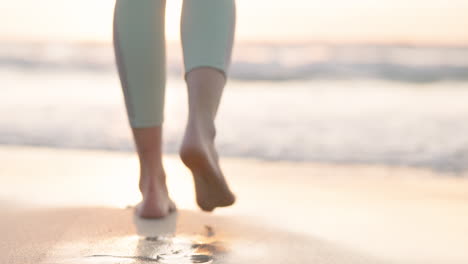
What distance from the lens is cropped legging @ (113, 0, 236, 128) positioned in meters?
1.33

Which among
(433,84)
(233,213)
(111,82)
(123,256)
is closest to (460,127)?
(233,213)

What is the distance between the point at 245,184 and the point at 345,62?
458 centimetres

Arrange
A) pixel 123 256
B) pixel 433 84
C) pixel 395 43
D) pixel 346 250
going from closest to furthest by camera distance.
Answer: pixel 123 256 → pixel 346 250 → pixel 433 84 → pixel 395 43

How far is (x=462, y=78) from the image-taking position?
18.4 ft

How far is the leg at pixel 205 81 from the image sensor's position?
124 centimetres

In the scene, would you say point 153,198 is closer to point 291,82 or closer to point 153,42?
point 153,42

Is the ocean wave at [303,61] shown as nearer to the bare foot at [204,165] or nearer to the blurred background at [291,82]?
the blurred background at [291,82]

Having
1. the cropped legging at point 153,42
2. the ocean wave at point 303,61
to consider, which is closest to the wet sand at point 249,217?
the cropped legging at point 153,42

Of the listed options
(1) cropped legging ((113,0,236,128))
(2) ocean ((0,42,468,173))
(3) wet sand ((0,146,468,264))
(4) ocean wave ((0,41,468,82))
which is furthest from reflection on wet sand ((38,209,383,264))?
(4) ocean wave ((0,41,468,82))

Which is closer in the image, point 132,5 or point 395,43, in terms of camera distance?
point 132,5

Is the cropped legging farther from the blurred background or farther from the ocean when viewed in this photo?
the ocean

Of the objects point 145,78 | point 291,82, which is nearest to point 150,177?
point 145,78

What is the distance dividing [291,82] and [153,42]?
4209 mm

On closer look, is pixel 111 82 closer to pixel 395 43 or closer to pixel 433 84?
pixel 433 84
